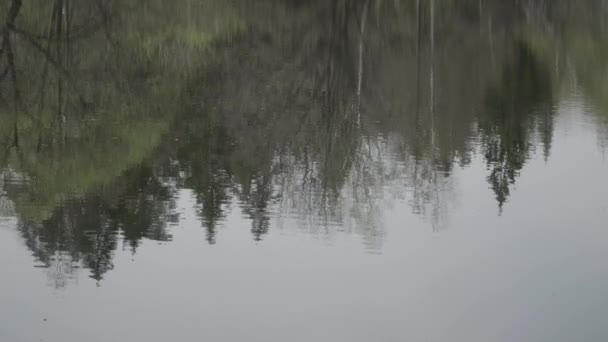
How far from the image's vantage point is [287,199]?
47.9ft

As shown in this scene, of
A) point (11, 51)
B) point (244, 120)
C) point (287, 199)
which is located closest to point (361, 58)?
point (11, 51)

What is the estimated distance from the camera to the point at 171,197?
560 inches

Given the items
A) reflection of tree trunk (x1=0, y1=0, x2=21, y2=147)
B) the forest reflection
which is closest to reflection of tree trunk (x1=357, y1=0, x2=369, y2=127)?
the forest reflection

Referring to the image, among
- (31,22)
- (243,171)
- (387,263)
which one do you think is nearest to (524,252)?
(387,263)

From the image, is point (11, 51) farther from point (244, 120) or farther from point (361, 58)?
point (361, 58)

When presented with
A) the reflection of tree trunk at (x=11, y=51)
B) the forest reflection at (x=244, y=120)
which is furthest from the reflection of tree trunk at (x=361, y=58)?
the reflection of tree trunk at (x=11, y=51)

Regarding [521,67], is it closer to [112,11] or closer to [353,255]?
[112,11]

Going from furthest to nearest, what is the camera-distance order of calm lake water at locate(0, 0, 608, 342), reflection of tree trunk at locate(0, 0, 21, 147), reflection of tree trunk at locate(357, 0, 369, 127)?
reflection of tree trunk at locate(357, 0, 369, 127) < reflection of tree trunk at locate(0, 0, 21, 147) < calm lake water at locate(0, 0, 608, 342)

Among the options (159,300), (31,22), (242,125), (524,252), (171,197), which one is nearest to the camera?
(159,300)

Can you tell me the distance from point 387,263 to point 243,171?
4.76 m

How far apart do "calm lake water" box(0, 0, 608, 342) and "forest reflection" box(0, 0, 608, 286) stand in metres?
0.07

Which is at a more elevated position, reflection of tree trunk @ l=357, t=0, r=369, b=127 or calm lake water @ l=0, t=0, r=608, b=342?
reflection of tree trunk @ l=357, t=0, r=369, b=127

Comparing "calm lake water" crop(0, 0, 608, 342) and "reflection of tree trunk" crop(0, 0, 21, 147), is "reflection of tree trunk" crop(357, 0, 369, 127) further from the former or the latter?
"reflection of tree trunk" crop(0, 0, 21, 147)

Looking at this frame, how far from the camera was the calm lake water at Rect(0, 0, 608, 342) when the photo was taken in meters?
10.5
